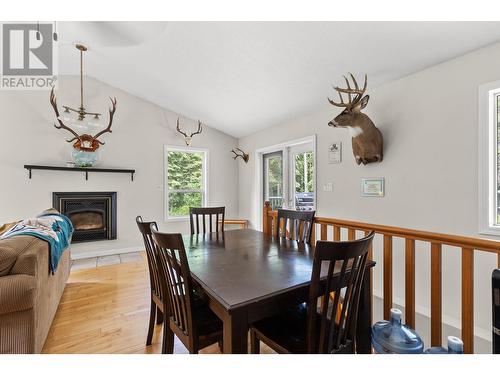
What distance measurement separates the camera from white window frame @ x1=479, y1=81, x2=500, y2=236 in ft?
6.70

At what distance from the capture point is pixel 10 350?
4.74ft

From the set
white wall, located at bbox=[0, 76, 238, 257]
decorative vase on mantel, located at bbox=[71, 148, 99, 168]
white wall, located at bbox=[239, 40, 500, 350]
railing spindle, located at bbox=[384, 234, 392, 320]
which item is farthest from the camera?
decorative vase on mantel, located at bbox=[71, 148, 99, 168]

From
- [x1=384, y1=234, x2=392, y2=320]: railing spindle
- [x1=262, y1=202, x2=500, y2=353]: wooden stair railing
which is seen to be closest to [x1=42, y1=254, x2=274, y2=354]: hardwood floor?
[x1=384, y1=234, x2=392, y2=320]: railing spindle

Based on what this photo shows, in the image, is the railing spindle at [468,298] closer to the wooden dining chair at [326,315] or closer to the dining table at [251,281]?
the dining table at [251,281]

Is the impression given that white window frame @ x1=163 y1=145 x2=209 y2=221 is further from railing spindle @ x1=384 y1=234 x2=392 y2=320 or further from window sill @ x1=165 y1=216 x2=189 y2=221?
railing spindle @ x1=384 y1=234 x2=392 y2=320

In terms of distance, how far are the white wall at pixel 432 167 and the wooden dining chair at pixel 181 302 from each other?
2266 millimetres

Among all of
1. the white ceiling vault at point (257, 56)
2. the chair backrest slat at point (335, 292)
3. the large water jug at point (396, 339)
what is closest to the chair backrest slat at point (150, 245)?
the chair backrest slat at point (335, 292)

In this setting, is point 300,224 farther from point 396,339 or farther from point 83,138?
point 83,138

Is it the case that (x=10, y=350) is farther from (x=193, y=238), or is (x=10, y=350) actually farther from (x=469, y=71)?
(x=469, y=71)

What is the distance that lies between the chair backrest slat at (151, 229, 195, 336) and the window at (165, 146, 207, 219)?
12.2 ft

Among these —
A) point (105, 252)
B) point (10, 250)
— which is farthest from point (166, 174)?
point (10, 250)

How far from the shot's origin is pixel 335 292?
1113 mm

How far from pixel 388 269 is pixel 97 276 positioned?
11.6 feet
